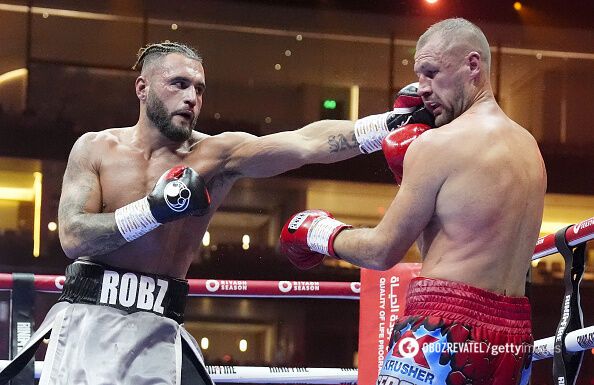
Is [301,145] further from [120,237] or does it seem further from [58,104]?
[58,104]

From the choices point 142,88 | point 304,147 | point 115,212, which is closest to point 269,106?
point 142,88

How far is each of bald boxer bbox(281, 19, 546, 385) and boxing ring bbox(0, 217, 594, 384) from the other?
58cm

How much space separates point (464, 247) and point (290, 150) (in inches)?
31.0

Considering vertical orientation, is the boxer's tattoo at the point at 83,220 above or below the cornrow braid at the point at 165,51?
below

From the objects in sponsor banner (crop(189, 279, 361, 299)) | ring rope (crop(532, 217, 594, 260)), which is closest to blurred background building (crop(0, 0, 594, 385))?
sponsor banner (crop(189, 279, 361, 299))

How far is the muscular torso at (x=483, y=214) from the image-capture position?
1686mm

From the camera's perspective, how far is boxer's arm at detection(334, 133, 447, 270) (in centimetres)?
169

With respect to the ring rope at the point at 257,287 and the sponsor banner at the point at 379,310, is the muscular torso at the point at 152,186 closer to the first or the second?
the ring rope at the point at 257,287

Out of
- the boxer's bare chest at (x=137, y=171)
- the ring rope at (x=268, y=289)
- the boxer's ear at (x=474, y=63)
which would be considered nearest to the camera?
the boxer's ear at (x=474, y=63)

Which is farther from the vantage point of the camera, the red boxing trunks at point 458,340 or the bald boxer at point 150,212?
the bald boxer at point 150,212

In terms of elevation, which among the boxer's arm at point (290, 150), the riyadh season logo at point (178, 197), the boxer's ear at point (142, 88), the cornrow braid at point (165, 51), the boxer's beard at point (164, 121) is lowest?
the riyadh season logo at point (178, 197)

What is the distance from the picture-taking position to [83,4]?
35.3ft

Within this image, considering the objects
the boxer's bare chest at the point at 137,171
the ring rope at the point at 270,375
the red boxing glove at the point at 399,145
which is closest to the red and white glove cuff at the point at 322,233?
the red boxing glove at the point at 399,145

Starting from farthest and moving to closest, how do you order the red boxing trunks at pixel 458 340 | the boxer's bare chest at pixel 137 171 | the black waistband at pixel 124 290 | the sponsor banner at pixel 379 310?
the sponsor banner at pixel 379 310 → the boxer's bare chest at pixel 137 171 → the black waistband at pixel 124 290 → the red boxing trunks at pixel 458 340
